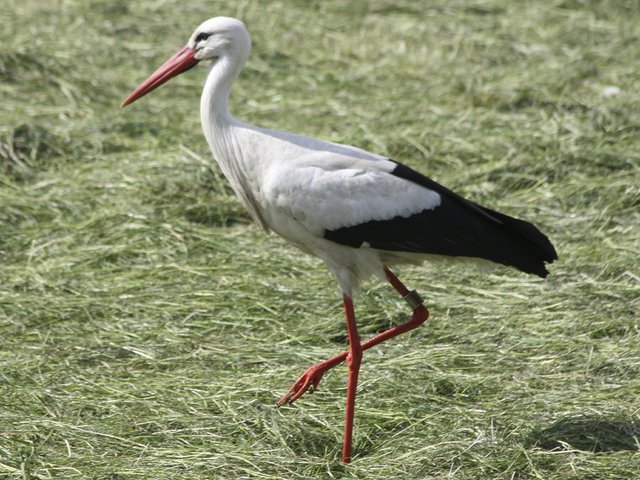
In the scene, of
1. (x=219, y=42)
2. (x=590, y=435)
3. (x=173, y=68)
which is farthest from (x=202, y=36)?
(x=590, y=435)

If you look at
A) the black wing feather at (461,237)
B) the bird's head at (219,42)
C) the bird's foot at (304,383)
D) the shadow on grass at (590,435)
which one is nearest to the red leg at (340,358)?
the bird's foot at (304,383)

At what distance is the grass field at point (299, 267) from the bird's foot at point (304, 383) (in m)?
0.06

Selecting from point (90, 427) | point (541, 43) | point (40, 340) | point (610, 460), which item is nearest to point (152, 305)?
point (40, 340)

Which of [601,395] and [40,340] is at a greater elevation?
[601,395]

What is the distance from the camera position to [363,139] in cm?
758

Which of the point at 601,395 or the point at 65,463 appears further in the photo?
the point at 601,395

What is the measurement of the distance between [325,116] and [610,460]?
4.39 meters

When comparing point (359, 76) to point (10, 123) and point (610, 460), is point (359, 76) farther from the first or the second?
point (610, 460)

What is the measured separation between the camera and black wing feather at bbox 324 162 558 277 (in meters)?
4.74

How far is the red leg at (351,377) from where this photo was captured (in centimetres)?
442

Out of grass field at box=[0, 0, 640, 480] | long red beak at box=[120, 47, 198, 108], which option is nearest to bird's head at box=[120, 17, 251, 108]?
long red beak at box=[120, 47, 198, 108]

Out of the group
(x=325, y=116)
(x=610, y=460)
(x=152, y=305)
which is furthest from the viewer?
(x=325, y=116)

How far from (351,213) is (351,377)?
0.66 meters

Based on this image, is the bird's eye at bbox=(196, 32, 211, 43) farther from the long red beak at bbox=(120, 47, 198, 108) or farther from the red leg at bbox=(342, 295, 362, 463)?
the red leg at bbox=(342, 295, 362, 463)
